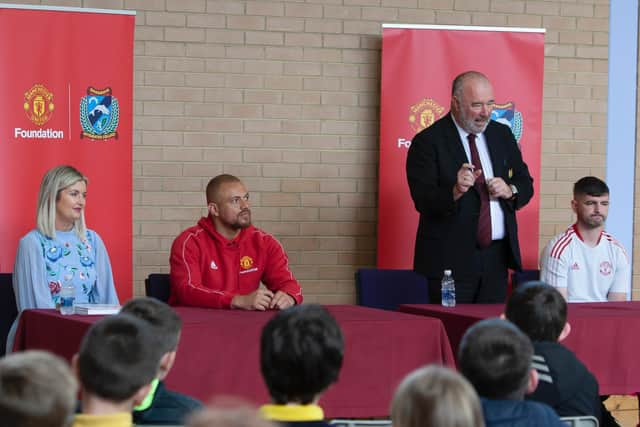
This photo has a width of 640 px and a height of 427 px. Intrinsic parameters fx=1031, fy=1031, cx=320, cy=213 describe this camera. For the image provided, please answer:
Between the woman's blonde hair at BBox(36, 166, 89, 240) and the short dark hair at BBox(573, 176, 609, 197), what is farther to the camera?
the short dark hair at BBox(573, 176, 609, 197)

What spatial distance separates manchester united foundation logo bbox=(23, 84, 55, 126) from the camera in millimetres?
5964

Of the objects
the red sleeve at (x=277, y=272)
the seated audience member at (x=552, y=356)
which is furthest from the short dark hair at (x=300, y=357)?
the red sleeve at (x=277, y=272)

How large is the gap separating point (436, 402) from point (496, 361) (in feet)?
2.19

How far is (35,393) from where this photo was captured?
67.4 inches

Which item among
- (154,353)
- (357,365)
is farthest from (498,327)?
(357,365)

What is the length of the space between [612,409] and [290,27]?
3.20 meters

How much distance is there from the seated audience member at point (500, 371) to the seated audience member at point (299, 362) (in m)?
0.32

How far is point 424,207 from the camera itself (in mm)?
5230

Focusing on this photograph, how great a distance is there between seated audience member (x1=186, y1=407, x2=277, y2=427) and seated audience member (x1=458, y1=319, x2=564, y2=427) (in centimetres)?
118

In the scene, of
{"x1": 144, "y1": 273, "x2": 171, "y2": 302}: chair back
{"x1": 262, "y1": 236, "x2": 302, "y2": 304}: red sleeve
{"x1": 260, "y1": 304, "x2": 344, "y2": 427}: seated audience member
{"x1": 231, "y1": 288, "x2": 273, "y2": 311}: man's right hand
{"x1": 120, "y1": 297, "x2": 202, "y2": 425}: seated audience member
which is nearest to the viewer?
{"x1": 260, "y1": 304, "x2": 344, "y2": 427}: seated audience member

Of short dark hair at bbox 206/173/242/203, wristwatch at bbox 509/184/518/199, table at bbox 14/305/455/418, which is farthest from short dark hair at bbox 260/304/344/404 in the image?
wristwatch at bbox 509/184/518/199

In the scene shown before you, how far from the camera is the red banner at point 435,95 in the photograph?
6.45 m

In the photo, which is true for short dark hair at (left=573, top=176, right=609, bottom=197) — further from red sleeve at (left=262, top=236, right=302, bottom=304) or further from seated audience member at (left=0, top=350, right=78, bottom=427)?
seated audience member at (left=0, top=350, right=78, bottom=427)

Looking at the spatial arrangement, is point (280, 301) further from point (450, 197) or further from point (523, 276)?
point (523, 276)
